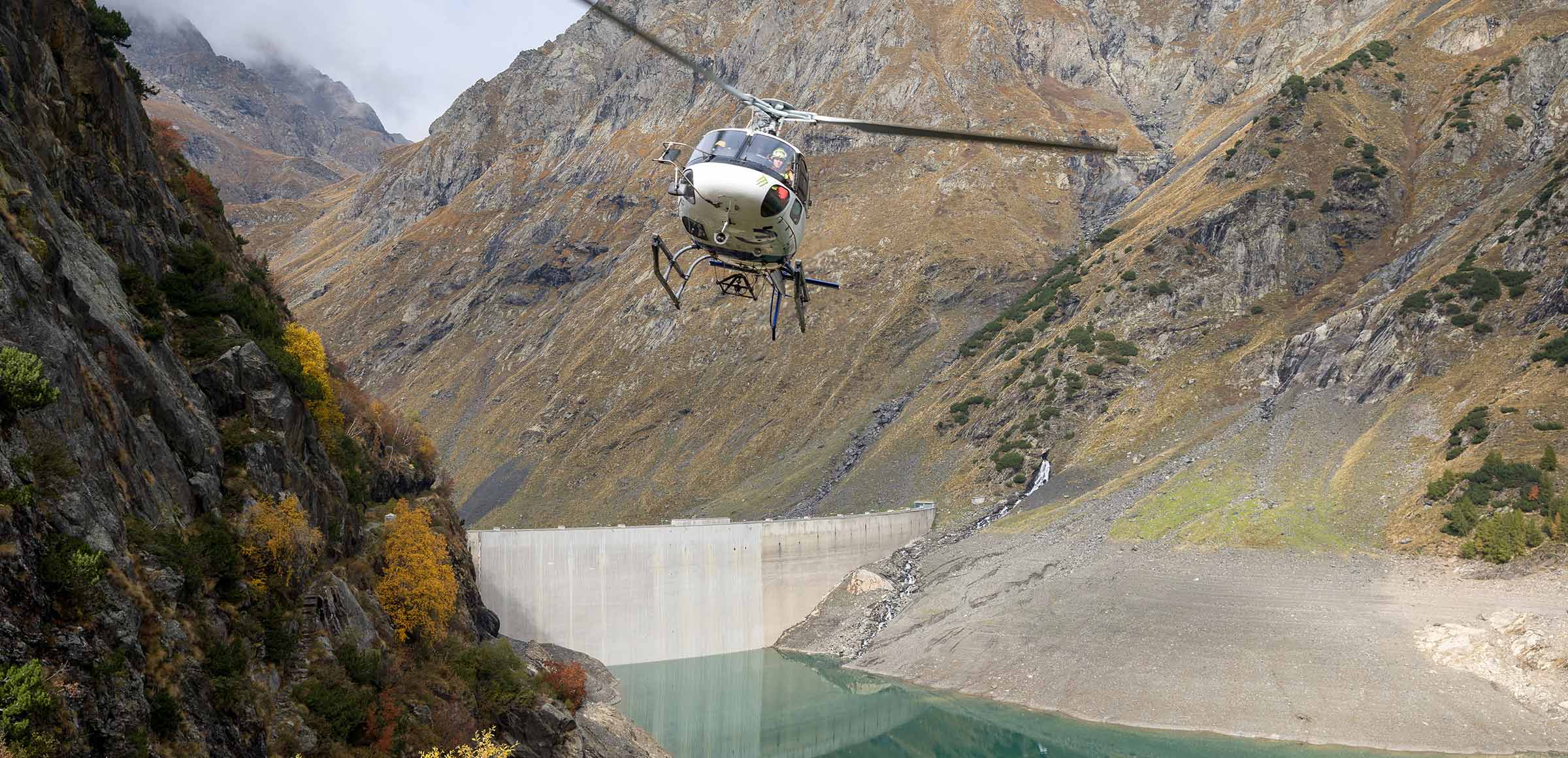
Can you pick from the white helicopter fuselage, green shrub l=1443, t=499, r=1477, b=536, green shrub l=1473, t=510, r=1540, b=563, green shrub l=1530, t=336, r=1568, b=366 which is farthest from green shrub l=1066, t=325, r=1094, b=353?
the white helicopter fuselage

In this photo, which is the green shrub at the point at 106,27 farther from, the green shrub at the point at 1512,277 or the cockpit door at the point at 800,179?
the green shrub at the point at 1512,277

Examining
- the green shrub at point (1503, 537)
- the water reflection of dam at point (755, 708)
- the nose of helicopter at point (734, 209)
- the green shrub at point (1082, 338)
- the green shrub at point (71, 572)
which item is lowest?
the water reflection of dam at point (755, 708)

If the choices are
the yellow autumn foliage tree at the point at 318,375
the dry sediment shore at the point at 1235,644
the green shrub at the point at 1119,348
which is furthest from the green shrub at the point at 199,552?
the green shrub at the point at 1119,348

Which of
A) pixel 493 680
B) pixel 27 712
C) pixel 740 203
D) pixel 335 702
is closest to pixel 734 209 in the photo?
pixel 740 203

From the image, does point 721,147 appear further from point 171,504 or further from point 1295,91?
point 1295,91

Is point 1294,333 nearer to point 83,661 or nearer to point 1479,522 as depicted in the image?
point 1479,522

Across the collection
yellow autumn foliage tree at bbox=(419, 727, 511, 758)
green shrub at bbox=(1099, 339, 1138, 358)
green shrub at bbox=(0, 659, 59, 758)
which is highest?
green shrub at bbox=(1099, 339, 1138, 358)

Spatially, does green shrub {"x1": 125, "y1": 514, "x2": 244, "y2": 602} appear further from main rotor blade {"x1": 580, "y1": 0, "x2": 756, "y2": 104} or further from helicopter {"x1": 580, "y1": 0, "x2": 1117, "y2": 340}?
main rotor blade {"x1": 580, "y1": 0, "x2": 756, "y2": 104}
